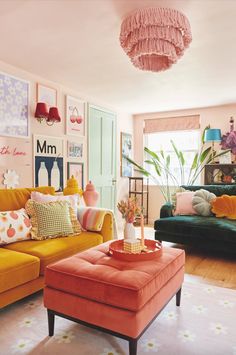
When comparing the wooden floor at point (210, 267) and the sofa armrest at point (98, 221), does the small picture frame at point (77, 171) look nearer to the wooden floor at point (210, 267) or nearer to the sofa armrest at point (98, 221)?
the sofa armrest at point (98, 221)

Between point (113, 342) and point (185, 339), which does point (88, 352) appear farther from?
point (185, 339)

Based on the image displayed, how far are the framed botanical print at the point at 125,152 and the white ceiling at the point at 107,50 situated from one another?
3.47 ft

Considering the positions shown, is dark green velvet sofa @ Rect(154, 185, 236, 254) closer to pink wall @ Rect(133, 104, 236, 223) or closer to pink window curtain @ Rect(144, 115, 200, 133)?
pink wall @ Rect(133, 104, 236, 223)

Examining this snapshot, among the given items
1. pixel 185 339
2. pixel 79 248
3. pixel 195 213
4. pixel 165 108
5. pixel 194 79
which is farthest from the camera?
pixel 165 108

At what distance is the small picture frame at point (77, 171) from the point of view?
4168 millimetres

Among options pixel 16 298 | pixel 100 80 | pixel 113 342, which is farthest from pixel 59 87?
pixel 113 342

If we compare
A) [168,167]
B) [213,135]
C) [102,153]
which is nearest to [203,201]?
[213,135]

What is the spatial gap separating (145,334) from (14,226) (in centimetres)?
140

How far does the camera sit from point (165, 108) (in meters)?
5.36

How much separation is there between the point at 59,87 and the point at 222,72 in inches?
85.1

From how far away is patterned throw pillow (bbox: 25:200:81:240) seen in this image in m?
2.64

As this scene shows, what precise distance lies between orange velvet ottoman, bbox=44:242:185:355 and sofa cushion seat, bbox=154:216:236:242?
5.06 ft

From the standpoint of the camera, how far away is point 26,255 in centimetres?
222

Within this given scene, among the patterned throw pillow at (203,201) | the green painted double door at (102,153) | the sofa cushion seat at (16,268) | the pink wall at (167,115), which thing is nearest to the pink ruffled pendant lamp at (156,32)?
the sofa cushion seat at (16,268)
